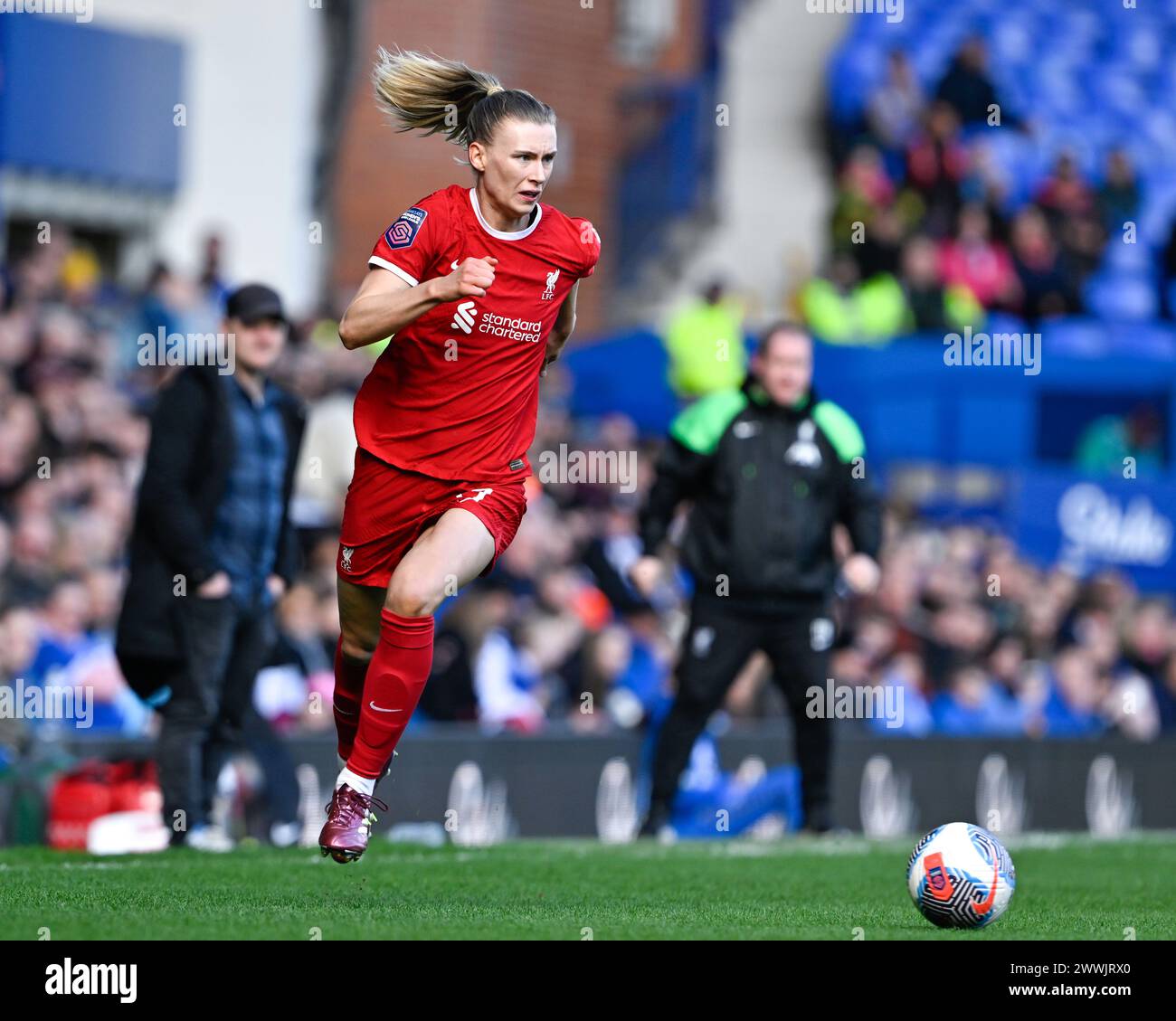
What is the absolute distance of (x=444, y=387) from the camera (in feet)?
23.2

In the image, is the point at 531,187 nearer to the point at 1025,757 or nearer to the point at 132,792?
the point at 132,792

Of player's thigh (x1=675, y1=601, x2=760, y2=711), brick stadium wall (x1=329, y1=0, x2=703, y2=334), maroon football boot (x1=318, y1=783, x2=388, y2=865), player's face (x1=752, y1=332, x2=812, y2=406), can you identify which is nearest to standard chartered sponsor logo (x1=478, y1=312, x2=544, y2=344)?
maroon football boot (x1=318, y1=783, x2=388, y2=865)

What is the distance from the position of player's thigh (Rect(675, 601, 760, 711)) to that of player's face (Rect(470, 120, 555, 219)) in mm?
3531

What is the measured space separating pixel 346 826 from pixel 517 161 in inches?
81.9

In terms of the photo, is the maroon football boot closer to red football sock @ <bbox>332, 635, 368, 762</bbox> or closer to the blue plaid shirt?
red football sock @ <bbox>332, 635, 368, 762</bbox>

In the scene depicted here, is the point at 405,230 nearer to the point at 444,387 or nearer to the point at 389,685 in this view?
the point at 444,387

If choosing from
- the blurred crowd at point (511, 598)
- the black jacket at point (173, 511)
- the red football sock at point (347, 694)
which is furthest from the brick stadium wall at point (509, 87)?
the red football sock at point (347, 694)

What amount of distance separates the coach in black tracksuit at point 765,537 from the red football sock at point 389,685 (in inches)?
126

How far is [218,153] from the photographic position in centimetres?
1970

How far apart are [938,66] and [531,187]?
18.8m

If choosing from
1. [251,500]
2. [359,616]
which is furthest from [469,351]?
[251,500]

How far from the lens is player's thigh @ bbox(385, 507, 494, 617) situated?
A: 6.82 metres

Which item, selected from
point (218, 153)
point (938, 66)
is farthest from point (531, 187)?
point (938, 66)

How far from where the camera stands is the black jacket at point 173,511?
8828 mm
